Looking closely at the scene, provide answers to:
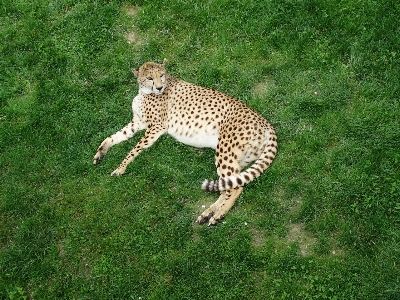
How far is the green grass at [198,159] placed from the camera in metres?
5.96

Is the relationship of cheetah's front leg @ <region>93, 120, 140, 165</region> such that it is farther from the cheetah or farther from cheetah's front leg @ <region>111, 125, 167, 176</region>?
cheetah's front leg @ <region>111, 125, 167, 176</region>

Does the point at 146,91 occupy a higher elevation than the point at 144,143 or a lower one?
higher

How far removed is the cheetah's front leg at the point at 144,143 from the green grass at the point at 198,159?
0.37 ft

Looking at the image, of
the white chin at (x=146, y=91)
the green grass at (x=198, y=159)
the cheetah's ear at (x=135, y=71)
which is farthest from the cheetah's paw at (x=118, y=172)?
the cheetah's ear at (x=135, y=71)

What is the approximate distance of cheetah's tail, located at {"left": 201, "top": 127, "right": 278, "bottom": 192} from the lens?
6.25 meters

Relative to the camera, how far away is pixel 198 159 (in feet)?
23.2

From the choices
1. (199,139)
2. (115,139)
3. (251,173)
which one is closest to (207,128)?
(199,139)

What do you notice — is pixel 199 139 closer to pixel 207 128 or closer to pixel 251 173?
pixel 207 128

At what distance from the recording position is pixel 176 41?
27.9 ft

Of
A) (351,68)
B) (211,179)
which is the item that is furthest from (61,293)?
(351,68)

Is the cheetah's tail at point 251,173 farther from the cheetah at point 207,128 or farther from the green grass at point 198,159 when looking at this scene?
the green grass at point 198,159

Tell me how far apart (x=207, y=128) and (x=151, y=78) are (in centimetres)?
102

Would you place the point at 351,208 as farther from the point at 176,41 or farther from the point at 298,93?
the point at 176,41

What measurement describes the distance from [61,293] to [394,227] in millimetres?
3600
